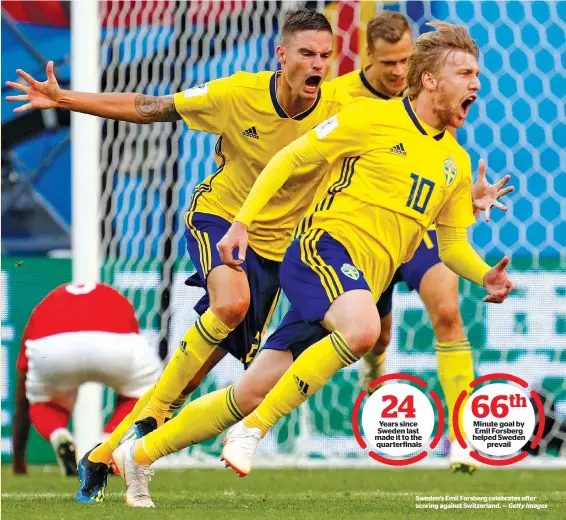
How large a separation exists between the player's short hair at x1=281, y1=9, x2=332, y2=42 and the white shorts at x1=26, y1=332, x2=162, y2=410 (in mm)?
1679

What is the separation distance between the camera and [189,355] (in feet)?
16.3

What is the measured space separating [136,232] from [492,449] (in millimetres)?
3937

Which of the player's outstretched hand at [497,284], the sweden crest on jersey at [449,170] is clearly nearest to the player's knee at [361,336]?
the player's outstretched hand at [497,284]

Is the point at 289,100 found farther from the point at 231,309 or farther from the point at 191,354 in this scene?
the point at 191,354

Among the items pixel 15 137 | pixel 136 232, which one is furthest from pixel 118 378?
pixel 15 137

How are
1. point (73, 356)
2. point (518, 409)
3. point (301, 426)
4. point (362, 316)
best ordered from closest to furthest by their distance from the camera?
point (362, 316) → point (518, 409) → point (73, 356) → point (301, 426)

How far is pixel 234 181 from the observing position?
521cm

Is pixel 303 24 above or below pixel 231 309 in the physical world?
above

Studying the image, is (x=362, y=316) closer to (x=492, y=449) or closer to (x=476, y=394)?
(x=492, y=449)

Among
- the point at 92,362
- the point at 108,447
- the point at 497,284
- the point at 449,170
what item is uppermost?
the point at 449,170

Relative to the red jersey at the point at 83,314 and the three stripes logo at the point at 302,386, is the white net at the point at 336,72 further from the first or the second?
the three stripes logo at the point at 302,386

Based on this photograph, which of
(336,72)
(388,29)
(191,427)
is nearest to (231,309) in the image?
(191,427)

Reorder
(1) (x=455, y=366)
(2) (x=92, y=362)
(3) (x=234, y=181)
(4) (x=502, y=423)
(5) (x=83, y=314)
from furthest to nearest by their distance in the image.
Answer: (1) (x=455, y=366) → (5) (x=83, y=314) → (2) (x=92, y=362) → (4) (x=502, y=423) → (3) (x=234, y=181)

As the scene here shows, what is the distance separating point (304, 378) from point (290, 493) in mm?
1272
